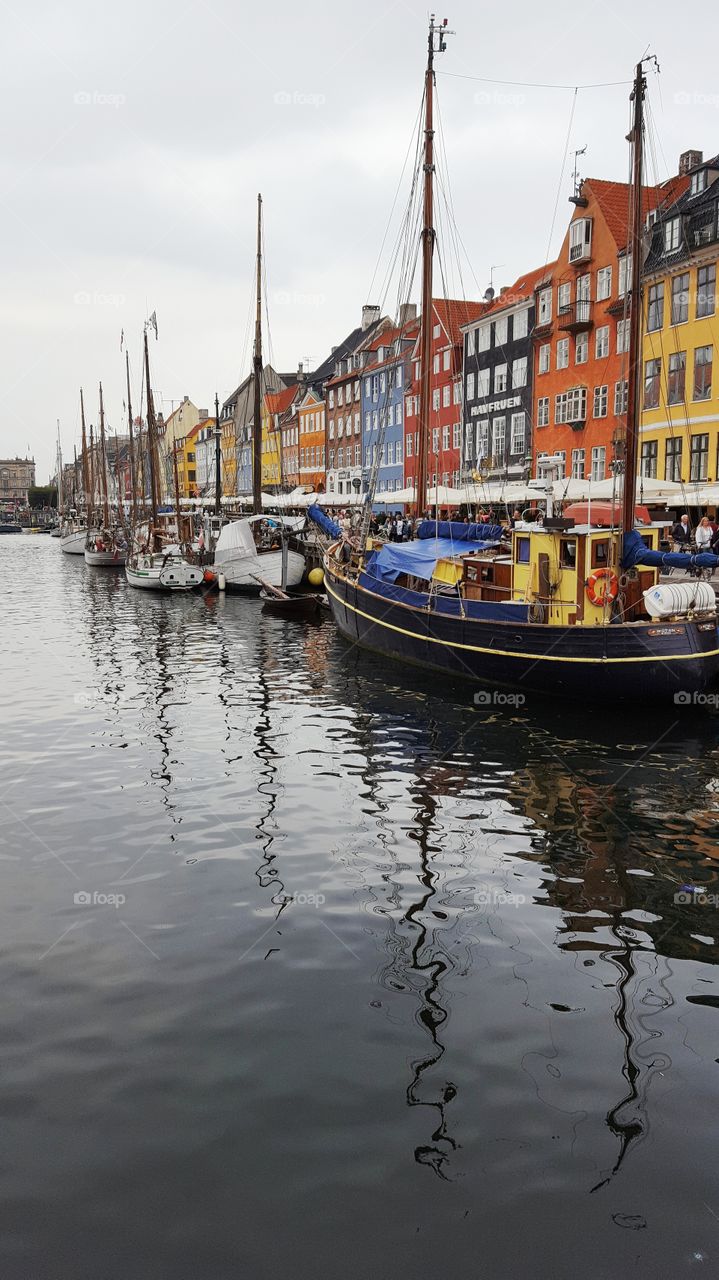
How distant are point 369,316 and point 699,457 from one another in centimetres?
5884

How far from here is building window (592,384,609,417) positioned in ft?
155

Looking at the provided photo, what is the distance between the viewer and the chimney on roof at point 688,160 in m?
46.4

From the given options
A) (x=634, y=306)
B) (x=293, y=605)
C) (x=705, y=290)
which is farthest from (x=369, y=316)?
(x=634, y=306)

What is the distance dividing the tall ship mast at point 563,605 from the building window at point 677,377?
20.4m

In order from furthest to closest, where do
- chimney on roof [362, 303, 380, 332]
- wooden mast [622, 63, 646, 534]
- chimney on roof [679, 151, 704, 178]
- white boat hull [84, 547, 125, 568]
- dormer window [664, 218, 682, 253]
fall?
1. chimney on roof [362, 303, 380, 332]
2. white boat hull [84, 547, 125, 568]
3. chimney on roof [679, 151, 704, 178]
4. dormer window [664, 218, 682, 253]
5. wooden mast [622, 63, 646, 534]

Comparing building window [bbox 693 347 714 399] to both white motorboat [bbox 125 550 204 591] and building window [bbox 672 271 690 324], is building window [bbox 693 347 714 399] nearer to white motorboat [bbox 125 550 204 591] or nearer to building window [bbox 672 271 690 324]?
building window [bbox 672 271 690 324]

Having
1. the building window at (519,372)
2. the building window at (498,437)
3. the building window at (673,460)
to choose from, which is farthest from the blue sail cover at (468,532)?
the building window at (498,437)

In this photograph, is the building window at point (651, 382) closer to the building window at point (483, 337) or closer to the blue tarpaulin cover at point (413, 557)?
the building window at point (483, 337)

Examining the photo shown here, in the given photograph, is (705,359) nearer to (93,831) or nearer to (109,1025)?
(93,831)

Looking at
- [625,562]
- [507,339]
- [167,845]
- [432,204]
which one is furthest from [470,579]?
[507,339]

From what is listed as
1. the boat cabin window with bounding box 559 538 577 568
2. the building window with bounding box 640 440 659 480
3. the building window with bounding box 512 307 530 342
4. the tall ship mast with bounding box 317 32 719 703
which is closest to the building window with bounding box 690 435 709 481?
the building window with bounding box 640 440 659 480

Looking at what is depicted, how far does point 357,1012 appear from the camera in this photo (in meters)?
7.57

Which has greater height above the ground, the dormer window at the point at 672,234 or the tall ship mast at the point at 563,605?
the dormer window at the point at 672,234

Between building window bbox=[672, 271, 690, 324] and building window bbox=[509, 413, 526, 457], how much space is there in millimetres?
15281
